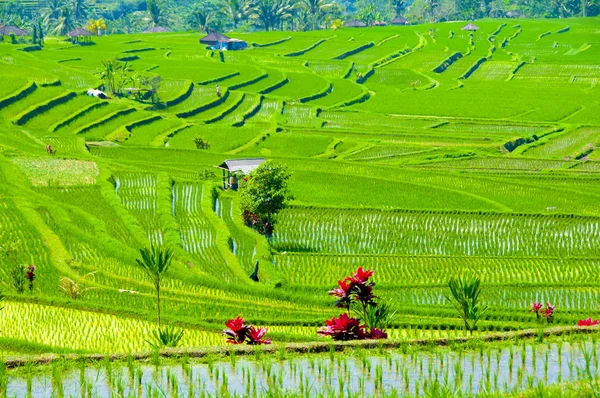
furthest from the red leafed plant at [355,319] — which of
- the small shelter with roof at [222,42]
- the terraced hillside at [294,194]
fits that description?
the small shelter with roof at [222,42]

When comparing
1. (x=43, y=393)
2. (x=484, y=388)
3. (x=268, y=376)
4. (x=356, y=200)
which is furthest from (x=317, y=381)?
(x=356, y=200)

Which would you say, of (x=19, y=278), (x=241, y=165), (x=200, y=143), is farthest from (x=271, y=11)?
(x=19, y=278)

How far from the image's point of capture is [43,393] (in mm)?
8906

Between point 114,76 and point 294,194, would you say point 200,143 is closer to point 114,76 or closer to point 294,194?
point 294,194

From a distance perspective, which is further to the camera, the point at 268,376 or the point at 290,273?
the point at 290,273

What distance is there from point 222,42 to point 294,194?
4876 cm

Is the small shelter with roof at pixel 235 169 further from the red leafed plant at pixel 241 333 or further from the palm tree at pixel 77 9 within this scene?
the palm tree at pixel 77 9

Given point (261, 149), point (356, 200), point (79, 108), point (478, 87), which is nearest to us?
point (356, 200)

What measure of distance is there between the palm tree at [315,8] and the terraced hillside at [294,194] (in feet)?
117

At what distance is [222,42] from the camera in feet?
249

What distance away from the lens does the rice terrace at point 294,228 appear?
9789mm

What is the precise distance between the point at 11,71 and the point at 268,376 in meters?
44.3

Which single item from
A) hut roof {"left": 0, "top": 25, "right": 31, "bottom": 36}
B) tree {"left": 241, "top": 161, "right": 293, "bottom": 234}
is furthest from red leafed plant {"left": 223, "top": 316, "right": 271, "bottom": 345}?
hut roof {"left": 0, "top": 25, "right": 31, "bottom": 36}

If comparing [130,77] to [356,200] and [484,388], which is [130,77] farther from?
[484,388]
